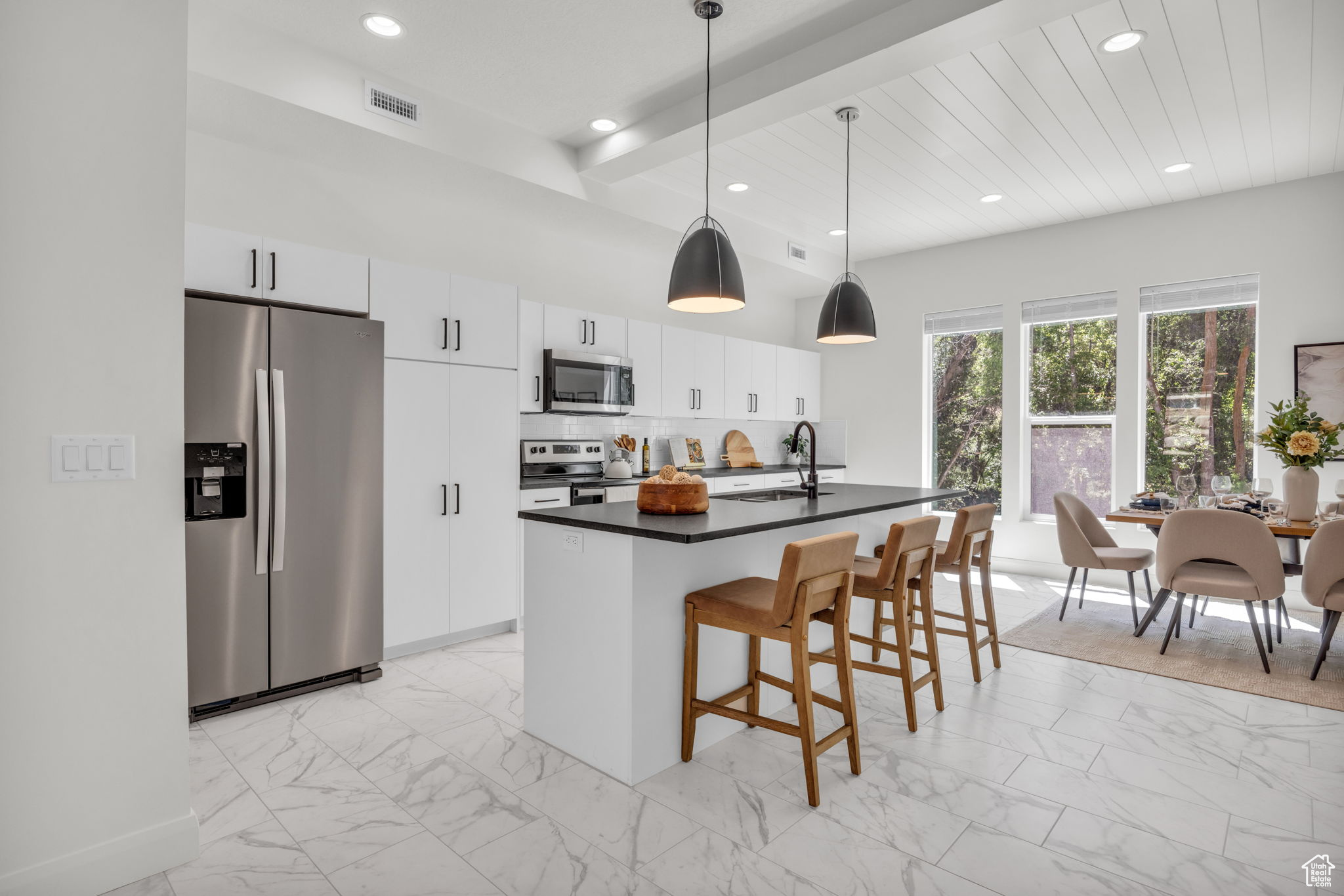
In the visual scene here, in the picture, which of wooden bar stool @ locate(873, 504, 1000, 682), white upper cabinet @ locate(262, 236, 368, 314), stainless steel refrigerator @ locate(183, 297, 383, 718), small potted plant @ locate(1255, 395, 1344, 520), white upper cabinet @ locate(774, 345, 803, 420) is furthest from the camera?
A: white upper cabinet @ locate(774, 345, 803, 420)

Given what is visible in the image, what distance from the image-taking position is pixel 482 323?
4.00 m

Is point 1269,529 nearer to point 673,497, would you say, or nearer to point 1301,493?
point 1301,493

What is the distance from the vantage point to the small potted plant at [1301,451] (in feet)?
12.1

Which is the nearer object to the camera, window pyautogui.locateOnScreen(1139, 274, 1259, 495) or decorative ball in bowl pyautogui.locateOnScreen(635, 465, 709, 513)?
decorative ball in bowl pyautogui.locateOnScreen(635, 465, 709, 513)

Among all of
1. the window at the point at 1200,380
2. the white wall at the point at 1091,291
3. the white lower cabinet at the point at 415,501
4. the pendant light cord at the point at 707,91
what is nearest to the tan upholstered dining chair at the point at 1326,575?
the white wall at the point at 1091,291

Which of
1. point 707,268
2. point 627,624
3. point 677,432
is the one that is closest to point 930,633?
point 627,624

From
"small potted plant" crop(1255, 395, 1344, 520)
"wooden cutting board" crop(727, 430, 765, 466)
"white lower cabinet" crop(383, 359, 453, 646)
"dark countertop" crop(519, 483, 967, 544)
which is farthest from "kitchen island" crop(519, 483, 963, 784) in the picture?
"wooden cutting board" crop(727, 430, 765, 466)

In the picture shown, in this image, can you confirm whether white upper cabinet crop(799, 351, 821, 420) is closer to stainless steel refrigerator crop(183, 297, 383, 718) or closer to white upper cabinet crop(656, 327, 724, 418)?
white upper cabinet crop(656, 327, 724, 418)

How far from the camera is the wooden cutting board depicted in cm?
638

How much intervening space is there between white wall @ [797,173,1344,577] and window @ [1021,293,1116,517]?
0.34ft

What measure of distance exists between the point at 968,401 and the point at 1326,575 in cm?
309

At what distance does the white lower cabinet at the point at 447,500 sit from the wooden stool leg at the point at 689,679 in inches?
71.2

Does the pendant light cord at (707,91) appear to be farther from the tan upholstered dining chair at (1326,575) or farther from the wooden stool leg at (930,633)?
the tan upholstered dining chair at (1326,575)

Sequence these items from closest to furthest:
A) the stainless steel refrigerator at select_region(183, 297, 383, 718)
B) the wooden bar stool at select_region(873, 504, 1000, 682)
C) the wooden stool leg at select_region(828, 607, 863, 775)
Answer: the wooden stool leg at select_region(828, 607, 863, 775) → the stainless steel refrigerator at select_region(183, 297, 383, 718) → the wooden bar stool at select_region(873, 504, 1000, 682)
